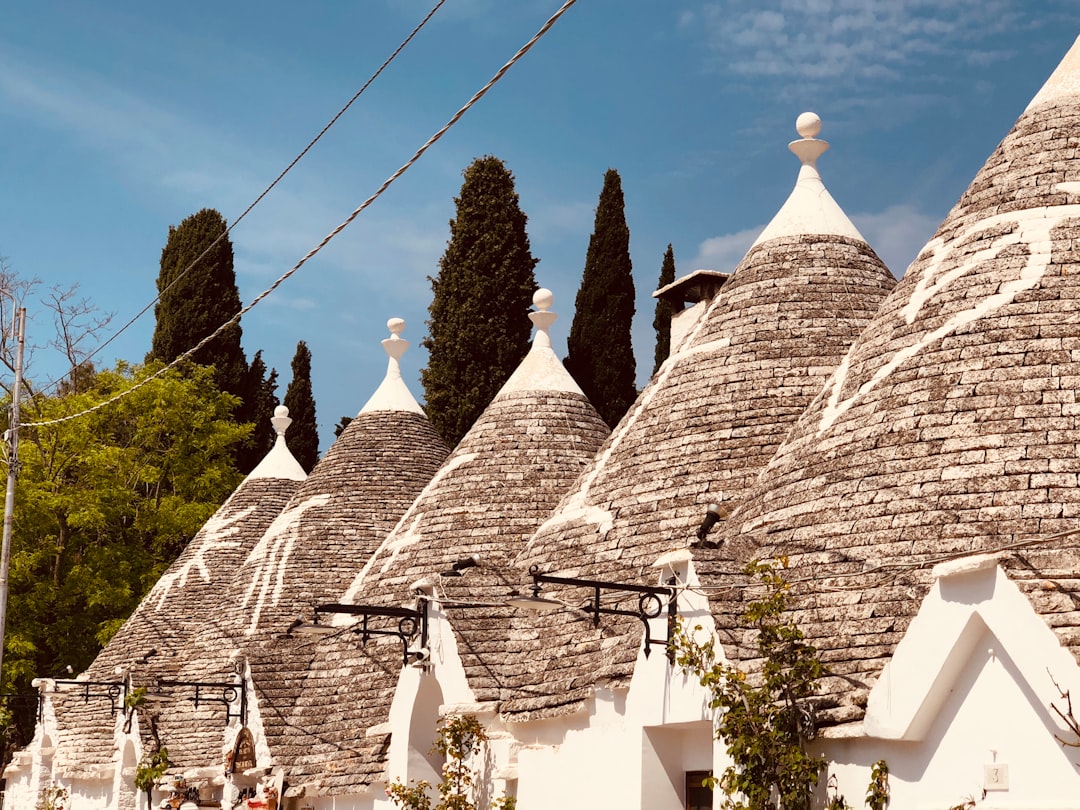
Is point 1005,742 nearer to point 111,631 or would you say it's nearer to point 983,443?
point 983,443

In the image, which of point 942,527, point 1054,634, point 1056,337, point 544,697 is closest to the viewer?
point 1054,634

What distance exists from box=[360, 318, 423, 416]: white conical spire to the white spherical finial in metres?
8.51

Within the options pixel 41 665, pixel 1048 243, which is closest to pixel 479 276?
pixel 41 665

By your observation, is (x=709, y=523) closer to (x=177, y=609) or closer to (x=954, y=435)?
(x=954, y=435)

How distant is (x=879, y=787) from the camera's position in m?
9.01

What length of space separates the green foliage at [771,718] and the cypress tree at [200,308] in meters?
34.0

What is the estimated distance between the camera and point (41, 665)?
35.2 metres

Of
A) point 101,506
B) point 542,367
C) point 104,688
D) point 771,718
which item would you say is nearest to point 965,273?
point 771,718

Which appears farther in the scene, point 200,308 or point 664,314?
point 200,308

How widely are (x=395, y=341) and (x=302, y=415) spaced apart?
22.0 m

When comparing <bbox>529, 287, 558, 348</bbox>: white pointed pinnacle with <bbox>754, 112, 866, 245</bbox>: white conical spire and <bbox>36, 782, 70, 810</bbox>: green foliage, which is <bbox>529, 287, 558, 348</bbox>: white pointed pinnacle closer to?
<bbox>754, 112, 866, 245</bbox>: white conical spire

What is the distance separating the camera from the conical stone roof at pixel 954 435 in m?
9.67

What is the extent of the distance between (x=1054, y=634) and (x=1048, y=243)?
12.9 feet

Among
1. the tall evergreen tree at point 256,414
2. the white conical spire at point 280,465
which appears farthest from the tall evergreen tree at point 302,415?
the white conical spire at point 280,465
